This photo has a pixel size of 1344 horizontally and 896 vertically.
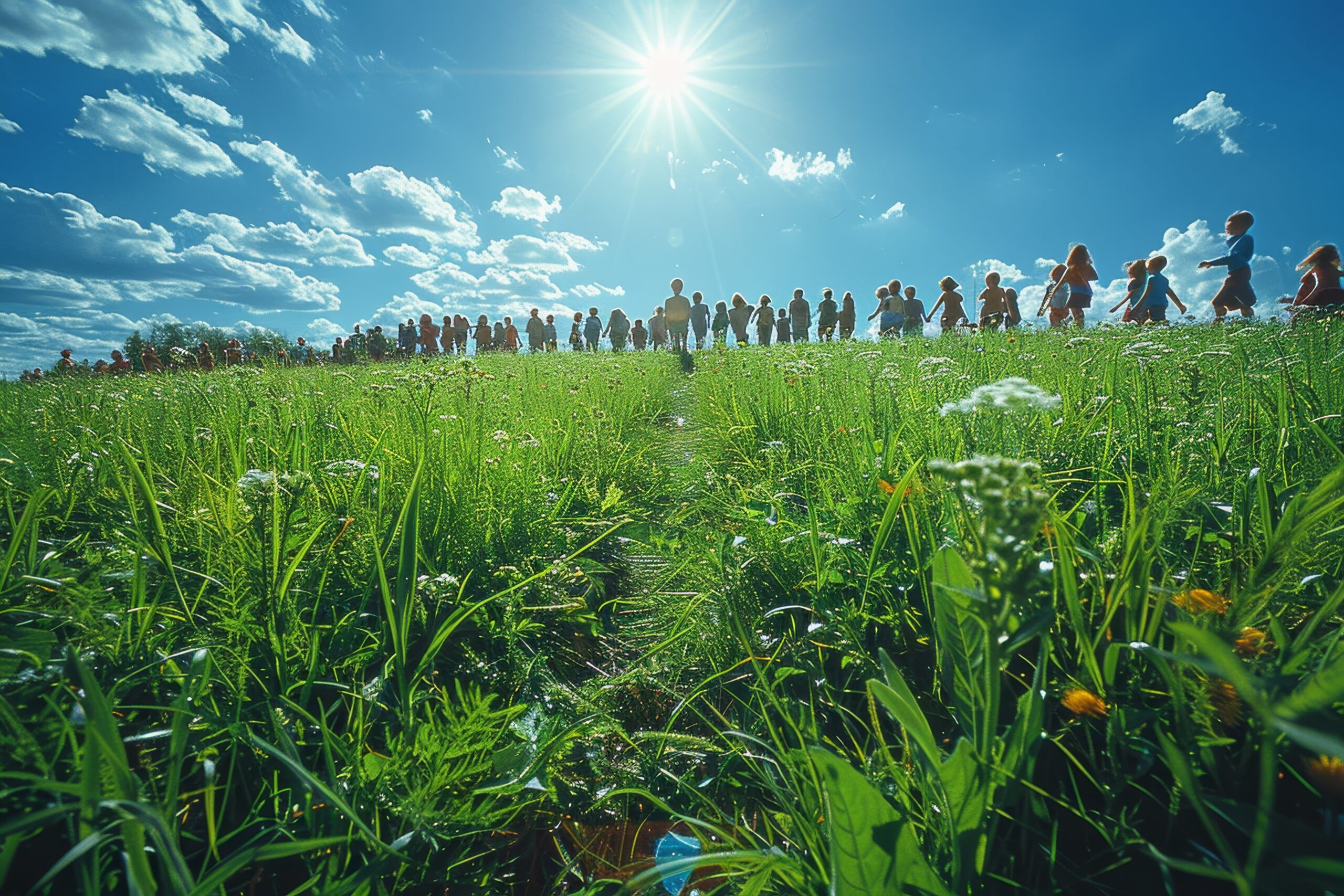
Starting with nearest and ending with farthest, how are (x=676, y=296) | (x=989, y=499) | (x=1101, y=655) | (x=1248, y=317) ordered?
(x=989, y=499), (x=1101, y=655), (x=1248, y=317), (x=676, y=296)

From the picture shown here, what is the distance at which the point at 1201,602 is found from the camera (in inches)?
41.0

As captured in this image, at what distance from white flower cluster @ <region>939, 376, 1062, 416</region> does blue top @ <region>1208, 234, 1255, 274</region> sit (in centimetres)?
1330

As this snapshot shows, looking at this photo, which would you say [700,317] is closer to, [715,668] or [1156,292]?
[1156,292]

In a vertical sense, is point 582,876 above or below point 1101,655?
below

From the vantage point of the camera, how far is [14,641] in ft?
3.56

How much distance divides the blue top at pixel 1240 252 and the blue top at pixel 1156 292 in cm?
138

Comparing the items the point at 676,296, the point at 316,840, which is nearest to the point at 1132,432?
the point at 316,840

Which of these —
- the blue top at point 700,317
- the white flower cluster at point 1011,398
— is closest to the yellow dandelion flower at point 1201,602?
the white flower cluster at point 1011,398

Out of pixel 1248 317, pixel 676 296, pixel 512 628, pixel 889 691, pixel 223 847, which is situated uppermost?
pixel 676 296

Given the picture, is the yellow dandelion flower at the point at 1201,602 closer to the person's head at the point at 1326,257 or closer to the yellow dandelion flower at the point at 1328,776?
the yellow dandelion flower at the point at 1328,776

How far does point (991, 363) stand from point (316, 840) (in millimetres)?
4852

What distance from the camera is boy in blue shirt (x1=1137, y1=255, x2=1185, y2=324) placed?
11305 millimetres

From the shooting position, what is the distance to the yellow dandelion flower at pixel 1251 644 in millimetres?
963

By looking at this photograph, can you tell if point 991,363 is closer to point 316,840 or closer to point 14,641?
point 316,840
